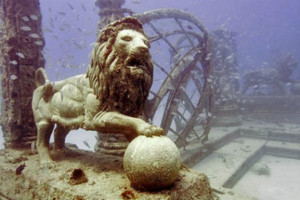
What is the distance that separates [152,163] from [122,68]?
3.43ft

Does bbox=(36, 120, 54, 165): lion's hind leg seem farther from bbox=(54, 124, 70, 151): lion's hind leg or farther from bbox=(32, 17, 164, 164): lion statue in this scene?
bbox=(32, 17, 164, 164): lion statue

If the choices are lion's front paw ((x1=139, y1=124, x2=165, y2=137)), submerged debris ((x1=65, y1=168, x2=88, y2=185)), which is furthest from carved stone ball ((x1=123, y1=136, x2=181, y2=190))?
submerged debris ((x1=65, y1=168, x2=88, y2=185))

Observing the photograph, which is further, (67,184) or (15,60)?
(15,60)

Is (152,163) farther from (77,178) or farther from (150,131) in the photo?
(77,178)

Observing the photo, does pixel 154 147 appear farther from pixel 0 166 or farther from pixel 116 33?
pixel 0 166

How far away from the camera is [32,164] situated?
3.36 metres

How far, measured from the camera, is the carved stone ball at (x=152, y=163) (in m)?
2.00

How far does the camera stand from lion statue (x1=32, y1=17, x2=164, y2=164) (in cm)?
239

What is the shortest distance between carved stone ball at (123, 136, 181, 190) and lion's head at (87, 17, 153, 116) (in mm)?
559

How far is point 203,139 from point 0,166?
21.6ft

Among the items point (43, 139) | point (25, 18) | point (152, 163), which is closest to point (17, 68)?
point (25, 18)

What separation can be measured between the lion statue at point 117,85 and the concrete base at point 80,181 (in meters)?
0.56

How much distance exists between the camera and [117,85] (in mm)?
2430

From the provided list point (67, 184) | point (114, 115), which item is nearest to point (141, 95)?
point (114, 115)
